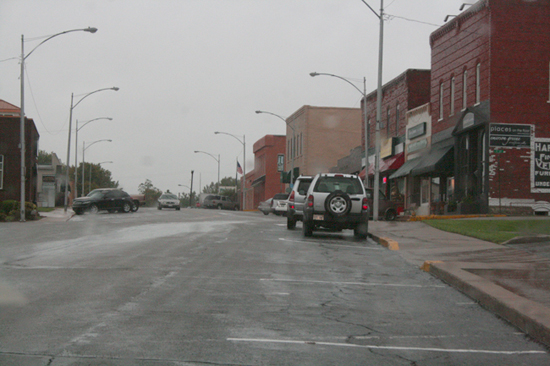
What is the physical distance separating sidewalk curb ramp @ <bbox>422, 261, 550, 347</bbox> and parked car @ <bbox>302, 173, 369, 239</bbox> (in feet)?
22.6

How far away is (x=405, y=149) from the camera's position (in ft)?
137

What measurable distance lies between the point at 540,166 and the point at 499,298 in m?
22.0

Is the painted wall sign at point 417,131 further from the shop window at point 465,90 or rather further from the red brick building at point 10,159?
the red brick building at point 10,159

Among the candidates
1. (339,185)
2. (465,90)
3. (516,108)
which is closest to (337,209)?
(339,185)

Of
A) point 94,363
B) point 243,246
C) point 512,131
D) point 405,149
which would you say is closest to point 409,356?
point 94,363

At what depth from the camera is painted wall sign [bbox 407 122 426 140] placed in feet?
124

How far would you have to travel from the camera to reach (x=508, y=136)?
1125 inches

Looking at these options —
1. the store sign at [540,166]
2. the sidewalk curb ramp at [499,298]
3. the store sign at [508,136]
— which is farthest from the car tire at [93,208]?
the sidewalk curb ramp at [499,298]

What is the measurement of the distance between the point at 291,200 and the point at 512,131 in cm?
1148

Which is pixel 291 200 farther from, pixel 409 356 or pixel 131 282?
pixel 409 356

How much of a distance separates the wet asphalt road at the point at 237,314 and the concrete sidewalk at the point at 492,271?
196 millimetres

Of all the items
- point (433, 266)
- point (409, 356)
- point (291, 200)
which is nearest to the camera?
point (409, 356)

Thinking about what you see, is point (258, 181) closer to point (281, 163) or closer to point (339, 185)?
point (281, 163)

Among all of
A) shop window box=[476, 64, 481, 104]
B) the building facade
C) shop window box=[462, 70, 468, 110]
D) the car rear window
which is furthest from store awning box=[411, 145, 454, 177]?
the building facade
